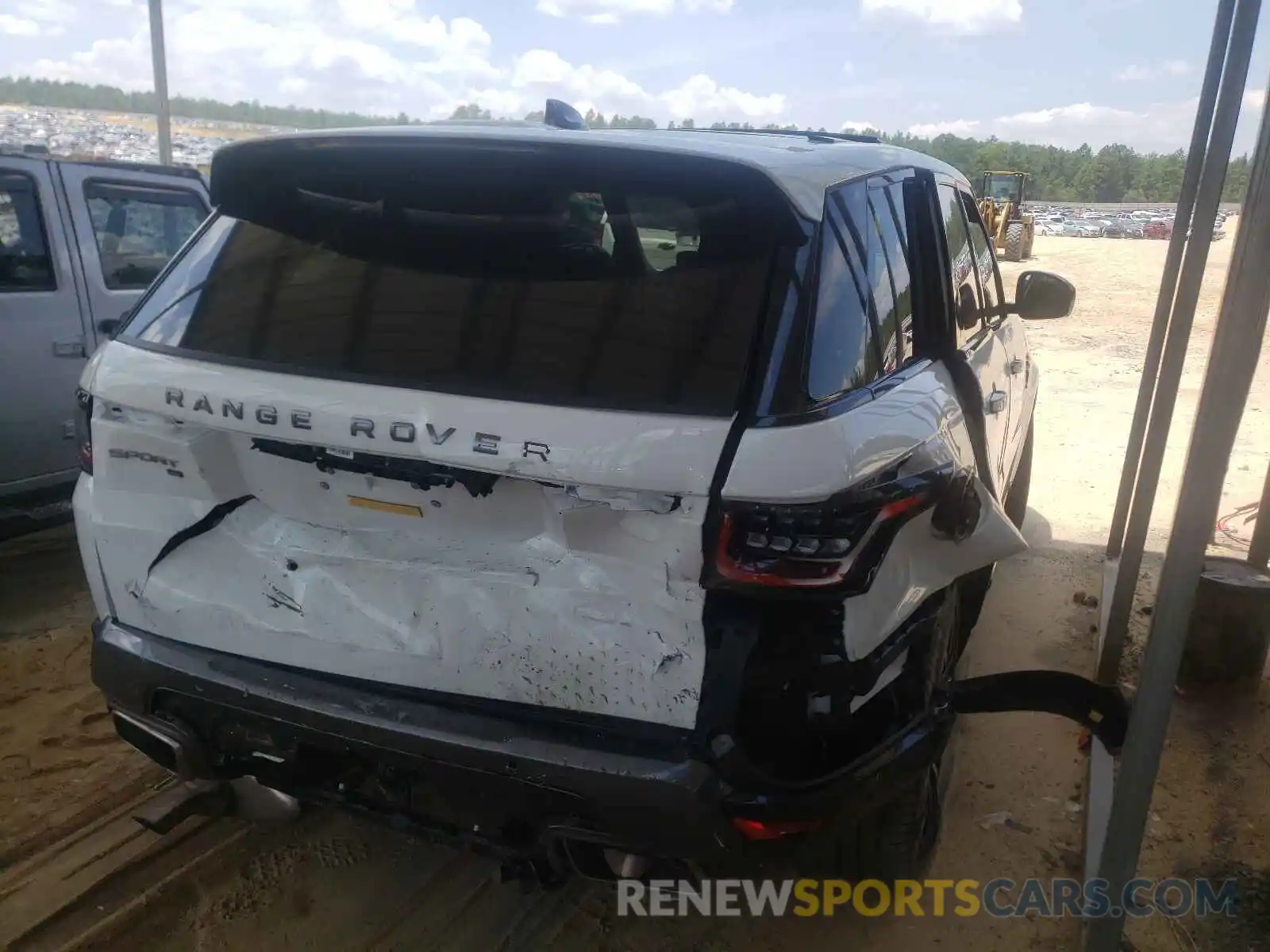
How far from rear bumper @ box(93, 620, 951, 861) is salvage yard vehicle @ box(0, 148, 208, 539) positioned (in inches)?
99.4

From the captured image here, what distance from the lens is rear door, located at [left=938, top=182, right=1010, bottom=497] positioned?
124 inches

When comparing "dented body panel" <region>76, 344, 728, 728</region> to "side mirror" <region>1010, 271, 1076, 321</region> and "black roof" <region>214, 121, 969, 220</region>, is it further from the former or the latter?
"side mirror" <region>1010, 271, 1076, 321</region>

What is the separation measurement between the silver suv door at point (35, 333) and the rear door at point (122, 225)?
10 cm

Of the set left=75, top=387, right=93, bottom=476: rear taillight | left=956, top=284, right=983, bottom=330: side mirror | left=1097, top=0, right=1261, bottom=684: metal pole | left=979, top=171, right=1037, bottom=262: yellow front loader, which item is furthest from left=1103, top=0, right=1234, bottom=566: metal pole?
left=979, top=171, right=1037, bottom=262: yellow front loader

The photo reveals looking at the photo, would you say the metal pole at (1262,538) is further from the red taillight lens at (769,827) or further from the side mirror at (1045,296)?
the red taillight lens at (769,827)

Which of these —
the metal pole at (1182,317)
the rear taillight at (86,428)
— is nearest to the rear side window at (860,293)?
the metal pole at (1182,317)

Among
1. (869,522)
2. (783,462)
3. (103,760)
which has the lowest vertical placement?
(103,760)

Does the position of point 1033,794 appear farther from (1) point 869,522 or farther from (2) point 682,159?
(2) point 682,159

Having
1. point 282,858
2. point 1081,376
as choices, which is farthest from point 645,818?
point 1081,376

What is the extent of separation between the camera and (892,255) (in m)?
2.56

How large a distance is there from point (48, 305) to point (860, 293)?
390 cm

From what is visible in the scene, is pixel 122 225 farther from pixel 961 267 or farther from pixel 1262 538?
pixel 1262 538

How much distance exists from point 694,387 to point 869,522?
41 cm

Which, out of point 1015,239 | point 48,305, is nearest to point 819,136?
point 48,305
